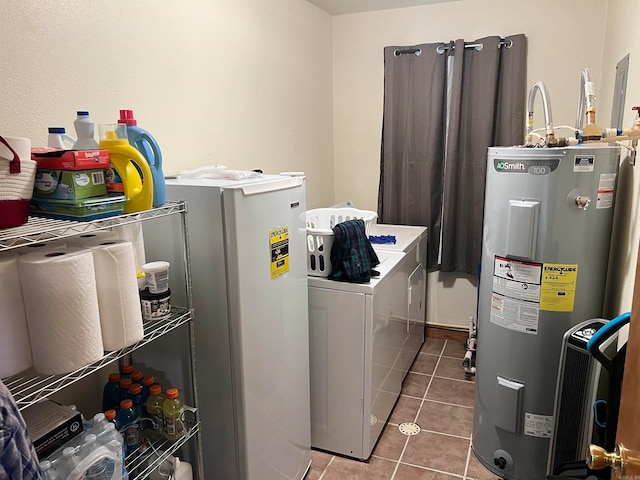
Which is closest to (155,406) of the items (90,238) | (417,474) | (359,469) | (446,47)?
(90,238)

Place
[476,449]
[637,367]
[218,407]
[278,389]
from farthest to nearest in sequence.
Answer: [476,449] → [278,389] → [218,407] → [637,367]

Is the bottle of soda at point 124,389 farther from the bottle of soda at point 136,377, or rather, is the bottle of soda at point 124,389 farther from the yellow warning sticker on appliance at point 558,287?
the yellow warning sticker on appliance at point 558,287

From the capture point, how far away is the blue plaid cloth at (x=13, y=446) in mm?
791

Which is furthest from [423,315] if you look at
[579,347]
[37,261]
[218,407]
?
[37,261]

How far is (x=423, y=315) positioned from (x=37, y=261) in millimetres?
2998

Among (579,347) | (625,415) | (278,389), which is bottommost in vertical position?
(278,389)

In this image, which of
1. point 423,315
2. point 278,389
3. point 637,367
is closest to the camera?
point 637,367

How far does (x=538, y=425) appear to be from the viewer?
83.5 inches

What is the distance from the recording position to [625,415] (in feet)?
3.13

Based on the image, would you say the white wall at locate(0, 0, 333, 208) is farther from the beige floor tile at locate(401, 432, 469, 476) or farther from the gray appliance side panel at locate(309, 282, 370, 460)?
the beige floor tile at locate(401, 432, 469, 476)

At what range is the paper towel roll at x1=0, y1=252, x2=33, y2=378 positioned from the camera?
1046mm

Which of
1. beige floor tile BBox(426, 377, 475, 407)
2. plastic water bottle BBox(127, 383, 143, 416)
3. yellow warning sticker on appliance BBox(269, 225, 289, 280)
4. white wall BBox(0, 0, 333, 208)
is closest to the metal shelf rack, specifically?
plastic water bottle BBox(127, 383, 143, 416)

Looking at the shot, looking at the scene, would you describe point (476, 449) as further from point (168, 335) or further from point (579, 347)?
point (168, 335)

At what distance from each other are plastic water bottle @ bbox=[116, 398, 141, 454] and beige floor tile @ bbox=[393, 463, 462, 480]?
128 cm
